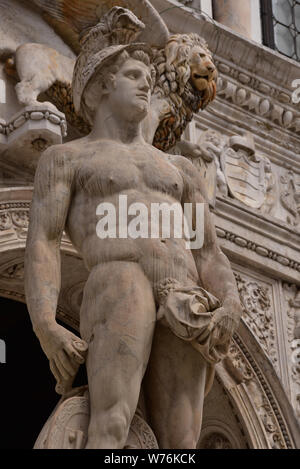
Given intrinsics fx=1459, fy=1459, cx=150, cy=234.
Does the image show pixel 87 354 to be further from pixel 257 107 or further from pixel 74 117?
pixel 257 107

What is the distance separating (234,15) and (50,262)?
430 centimetres

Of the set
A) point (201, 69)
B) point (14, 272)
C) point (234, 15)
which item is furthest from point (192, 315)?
point (234, 15)

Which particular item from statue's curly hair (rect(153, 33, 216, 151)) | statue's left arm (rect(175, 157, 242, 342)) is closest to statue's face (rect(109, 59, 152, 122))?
statue's left arm (rect(175, 157, 242, 342))

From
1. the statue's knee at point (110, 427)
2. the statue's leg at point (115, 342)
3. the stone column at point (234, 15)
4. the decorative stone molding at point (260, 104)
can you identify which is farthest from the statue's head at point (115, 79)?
the stone column at point (234, 15)

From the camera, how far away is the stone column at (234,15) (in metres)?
10.5

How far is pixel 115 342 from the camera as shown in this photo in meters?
6.52

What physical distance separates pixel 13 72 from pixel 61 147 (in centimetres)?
182

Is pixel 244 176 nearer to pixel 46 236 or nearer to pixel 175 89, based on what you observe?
pixel 175 89

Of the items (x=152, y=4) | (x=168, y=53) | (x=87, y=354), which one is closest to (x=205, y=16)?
(x=152, y=4)

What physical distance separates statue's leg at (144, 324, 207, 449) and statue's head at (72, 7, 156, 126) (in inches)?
49.9

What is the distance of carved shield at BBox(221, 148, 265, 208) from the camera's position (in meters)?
9.85

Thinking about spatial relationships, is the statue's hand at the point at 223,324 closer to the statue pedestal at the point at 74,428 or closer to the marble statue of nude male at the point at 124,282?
the marble statue of nude male at the point at 124,282

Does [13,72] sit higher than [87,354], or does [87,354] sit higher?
[13,72]
